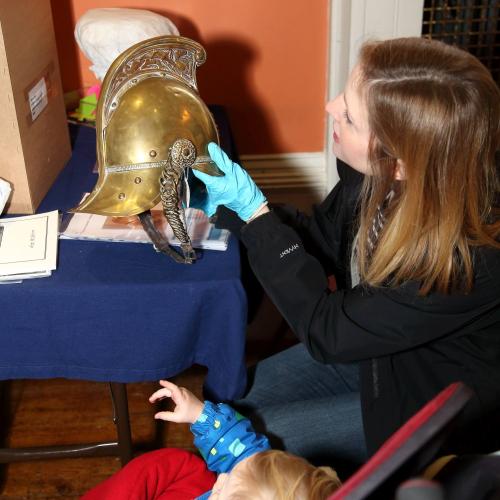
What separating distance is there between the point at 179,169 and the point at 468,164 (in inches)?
18.6

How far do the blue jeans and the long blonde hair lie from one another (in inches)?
12.2

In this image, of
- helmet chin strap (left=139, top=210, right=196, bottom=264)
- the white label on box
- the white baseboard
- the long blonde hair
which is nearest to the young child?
helmet chin strap (left=139, top=210, right=196, bottom=264)

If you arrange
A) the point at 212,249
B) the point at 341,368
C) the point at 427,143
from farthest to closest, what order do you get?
the point at 341,368, the point at 212,249, the point at 427,143

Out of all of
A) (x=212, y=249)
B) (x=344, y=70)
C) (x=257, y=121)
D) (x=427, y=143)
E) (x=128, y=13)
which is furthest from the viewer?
(x=257, y=121)

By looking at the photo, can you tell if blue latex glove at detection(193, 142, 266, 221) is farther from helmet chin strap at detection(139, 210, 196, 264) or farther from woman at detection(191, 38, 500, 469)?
helmet chin strap at detection(139, 210, 196, 264)

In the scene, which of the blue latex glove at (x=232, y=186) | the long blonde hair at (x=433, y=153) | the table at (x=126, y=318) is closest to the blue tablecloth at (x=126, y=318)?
the table at (x=126, y=318)

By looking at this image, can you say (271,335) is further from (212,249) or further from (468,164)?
(468,164)

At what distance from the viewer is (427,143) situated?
43.2 inches

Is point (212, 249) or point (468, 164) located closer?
point (468, 164)

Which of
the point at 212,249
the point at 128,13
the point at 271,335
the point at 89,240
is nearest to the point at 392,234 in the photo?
the point at 212,249

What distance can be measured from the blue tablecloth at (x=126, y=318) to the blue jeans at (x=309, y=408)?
0.09m

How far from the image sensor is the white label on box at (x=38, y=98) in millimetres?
1443

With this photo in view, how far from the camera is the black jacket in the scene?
1.14 metres

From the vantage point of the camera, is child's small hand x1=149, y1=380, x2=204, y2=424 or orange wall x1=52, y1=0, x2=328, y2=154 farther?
orange wall x1=52, y1=0, x2=328, y2=154
